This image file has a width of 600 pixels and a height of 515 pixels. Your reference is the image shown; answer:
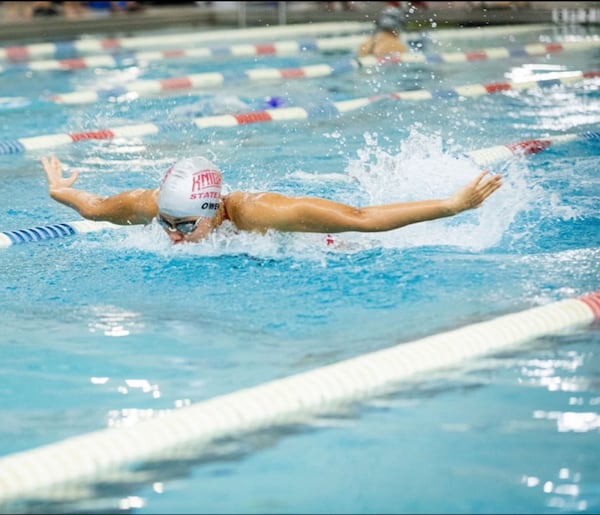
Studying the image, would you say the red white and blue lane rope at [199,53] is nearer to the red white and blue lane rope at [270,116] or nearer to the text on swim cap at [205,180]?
the red white and blue lane rope at [270,116]

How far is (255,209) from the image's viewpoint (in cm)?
438

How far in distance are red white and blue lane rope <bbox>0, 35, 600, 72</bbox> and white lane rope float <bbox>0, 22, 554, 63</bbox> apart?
1.09 ft

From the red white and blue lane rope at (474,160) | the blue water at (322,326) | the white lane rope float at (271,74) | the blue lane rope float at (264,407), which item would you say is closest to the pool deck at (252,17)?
the white lane rope float at (271,74)

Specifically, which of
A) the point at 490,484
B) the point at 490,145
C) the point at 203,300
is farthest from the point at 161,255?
the point at 490,145

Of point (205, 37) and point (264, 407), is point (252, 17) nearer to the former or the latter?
point (205, 37)

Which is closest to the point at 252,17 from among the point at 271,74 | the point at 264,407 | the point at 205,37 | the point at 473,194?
the point at 205,37

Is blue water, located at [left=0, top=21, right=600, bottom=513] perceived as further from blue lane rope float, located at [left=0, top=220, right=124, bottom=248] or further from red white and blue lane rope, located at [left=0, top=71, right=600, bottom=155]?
red white and blue lane rope, located at [left=0, top=71, right=600, bottom=155]

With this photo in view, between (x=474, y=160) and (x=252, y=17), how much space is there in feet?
27.7

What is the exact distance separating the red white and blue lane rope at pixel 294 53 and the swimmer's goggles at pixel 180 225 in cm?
653

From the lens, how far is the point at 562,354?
366cm

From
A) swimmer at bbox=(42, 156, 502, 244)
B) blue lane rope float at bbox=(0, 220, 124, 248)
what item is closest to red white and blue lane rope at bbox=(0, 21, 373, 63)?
blue lane rope float at bbox=(0, 220, 124, 248)

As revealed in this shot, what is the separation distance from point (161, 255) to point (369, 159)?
2.48 metres

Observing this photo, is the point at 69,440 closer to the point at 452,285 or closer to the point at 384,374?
the point at 384,374

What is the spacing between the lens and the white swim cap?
4.26m
